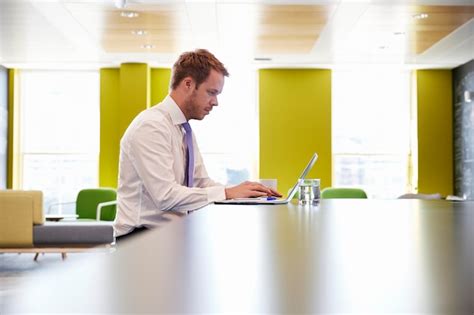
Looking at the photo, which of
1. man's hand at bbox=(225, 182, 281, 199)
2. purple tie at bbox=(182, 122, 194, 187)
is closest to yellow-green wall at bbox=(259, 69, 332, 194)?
purple tie at bbox=(182, 122, 194, 187)

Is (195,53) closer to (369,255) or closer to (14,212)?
(369,255)

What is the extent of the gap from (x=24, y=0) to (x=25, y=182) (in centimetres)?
451

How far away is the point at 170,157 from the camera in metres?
2.56

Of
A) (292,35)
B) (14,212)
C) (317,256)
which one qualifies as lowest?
(14,212)

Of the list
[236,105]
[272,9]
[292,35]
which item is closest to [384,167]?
[236,105]

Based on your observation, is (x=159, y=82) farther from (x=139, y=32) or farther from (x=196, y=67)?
(x=196, y=67)

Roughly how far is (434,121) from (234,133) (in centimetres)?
315

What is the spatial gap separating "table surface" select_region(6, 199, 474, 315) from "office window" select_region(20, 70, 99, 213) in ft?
29.8

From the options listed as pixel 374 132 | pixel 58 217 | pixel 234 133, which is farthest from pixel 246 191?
pixel 374 132

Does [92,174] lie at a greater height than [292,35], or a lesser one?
lesser

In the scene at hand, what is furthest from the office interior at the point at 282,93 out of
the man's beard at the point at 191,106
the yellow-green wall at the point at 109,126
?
the man's beard at the point at 191,106

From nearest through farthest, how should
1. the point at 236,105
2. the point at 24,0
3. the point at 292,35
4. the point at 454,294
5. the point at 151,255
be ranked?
the point at 454,294
the point at 151,255
the point at 24,0
the point at 292,35
the point at 236,105

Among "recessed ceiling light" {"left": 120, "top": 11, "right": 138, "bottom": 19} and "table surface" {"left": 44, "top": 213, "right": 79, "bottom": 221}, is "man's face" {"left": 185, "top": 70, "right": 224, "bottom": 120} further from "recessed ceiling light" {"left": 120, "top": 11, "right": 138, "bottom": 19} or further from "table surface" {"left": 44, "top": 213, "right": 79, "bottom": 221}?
"table surface" {"left": 44, "top": 213, "right": 79, "bottom": 221}

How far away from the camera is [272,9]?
6113mm
